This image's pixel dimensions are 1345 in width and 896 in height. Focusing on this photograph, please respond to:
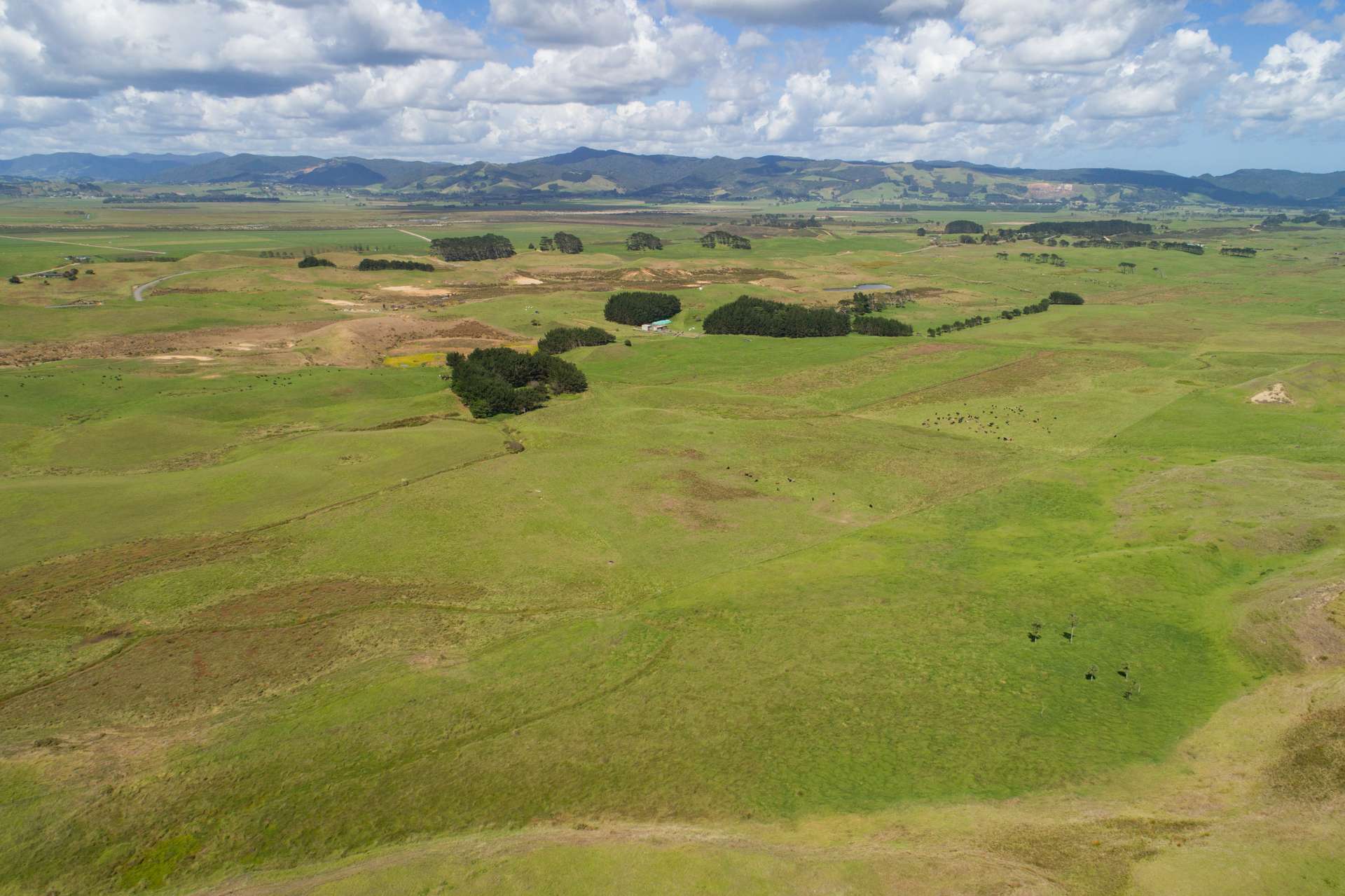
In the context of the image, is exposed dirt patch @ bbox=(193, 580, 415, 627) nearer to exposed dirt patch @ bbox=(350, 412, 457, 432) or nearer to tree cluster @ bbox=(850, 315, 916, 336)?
exposed dirt patch @ bbox=(350, 412, 457, 432)

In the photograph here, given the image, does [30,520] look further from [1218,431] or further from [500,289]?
[500,289]

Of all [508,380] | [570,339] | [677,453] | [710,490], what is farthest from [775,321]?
[710,490]

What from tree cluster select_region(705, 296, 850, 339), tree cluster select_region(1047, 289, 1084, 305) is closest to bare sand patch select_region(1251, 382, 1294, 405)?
tree cluster select_region(705, 296, 850, 339)

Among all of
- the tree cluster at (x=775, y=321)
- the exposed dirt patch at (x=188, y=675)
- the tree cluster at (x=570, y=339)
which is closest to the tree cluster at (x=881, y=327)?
the tree cluster at (x=775, y=321)

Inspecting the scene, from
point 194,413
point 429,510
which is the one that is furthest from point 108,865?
point 194,413

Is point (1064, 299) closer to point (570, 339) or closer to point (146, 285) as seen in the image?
point (570, 339)
